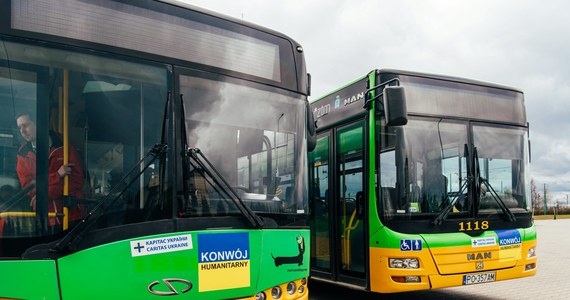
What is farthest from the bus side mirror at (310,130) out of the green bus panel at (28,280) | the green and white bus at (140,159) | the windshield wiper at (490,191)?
the windshield wiper at (490,191)

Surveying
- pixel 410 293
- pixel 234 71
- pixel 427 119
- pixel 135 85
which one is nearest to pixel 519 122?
pixel 427 119

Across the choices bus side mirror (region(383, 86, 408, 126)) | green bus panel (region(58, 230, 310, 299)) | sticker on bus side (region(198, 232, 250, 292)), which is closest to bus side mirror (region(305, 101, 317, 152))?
green bus panel (region(58, 230, 310, 299))

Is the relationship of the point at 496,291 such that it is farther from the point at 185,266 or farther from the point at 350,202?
the point at 185,266

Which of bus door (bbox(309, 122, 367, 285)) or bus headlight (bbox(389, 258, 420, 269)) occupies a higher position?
bus door (bbox(309, 122, 367, 285))

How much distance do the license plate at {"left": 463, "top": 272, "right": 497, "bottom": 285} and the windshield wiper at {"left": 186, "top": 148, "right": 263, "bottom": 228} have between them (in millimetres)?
3603

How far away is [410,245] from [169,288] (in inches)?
141

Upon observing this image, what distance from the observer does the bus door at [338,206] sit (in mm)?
7574

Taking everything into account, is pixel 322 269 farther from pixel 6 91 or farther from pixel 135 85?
pixel 6 91

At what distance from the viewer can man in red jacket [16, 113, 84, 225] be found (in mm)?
3830

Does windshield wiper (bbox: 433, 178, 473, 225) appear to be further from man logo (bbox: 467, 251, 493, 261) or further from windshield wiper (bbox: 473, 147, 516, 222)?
man logo (bbox: 467, 251, 493, 261)

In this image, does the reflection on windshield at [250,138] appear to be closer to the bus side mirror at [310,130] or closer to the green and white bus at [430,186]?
the bus side mirror at [310,130]

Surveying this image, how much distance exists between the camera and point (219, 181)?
441 centimetres

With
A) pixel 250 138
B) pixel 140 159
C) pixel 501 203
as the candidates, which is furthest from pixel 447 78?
pixel 140 159

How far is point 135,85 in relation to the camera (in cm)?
427
